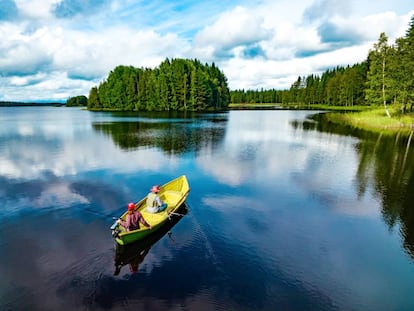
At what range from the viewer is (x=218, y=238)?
1214cm

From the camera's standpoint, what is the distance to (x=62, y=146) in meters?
33.1

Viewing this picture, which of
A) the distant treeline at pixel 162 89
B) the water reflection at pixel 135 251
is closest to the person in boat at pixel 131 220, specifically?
the water reflection at pixel 135 251

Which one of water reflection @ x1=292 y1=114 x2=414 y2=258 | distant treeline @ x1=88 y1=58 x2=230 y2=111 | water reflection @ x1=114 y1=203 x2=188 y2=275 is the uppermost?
distant treeline @ x1=88 y1=58 x2=230 y2=111

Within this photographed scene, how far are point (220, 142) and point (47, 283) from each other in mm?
28349

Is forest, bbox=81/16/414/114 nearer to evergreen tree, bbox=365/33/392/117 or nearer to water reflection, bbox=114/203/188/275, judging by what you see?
evergreen tree, bbox=365/33/392/117

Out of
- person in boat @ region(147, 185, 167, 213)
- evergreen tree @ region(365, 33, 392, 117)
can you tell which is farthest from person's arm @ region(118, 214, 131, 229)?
evergreen tree @ region(365, 33, 392, 117)

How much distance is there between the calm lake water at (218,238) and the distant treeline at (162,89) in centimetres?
8710

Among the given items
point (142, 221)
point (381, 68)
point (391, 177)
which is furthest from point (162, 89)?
point (142, 221)

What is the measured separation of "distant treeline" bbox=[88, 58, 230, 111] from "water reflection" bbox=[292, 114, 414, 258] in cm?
8146

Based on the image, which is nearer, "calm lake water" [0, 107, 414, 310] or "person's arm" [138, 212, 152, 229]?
"calm lake water" [0, 107, 414, 310]

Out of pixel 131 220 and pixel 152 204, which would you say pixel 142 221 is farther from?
pixel 152 204

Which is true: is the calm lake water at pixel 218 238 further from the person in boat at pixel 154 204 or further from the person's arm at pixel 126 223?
the person in boat at pixel 154 204

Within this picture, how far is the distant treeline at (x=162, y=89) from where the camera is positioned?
10781 cm

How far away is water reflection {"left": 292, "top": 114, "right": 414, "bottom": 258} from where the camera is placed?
14094 millimetres
